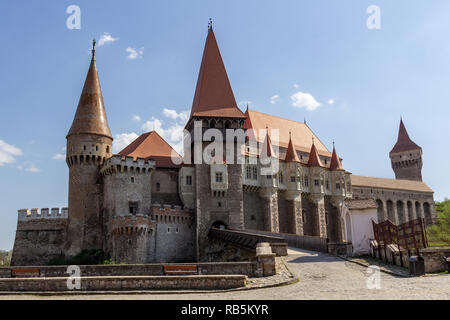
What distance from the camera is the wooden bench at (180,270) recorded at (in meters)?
17.9

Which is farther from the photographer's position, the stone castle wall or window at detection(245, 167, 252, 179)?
window at detection(245, 167, 252, 179)

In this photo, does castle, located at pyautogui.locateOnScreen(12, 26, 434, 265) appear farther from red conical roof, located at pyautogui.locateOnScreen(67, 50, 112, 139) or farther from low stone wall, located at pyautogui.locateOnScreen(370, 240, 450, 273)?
low stone wall, located at pyautogui.locateOnScreen(370, 240, 450, 273)

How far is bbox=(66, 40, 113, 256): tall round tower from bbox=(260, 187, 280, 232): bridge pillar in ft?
49.4

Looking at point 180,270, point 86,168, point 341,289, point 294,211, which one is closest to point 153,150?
point 86,168

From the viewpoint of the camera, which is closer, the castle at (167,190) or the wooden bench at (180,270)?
the wooden bench at (180,270)

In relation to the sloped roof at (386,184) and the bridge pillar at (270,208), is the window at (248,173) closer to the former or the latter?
the bridge pillar at (270,208)

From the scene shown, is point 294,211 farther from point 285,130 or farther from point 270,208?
point 285,130

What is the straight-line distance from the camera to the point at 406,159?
257 feet

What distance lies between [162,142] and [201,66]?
29.3 ft

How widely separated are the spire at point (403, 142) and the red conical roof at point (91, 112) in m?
57.6

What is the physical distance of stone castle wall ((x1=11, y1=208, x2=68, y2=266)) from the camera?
3572cm

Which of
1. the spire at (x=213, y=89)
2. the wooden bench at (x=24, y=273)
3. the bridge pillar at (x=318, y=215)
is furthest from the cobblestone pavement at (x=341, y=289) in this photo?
the bridge pillar at (x=318, y=215)

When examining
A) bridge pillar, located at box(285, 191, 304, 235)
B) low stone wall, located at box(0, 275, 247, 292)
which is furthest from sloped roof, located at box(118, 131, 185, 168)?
low stone wall, located at box(0, 275, 247, 292)

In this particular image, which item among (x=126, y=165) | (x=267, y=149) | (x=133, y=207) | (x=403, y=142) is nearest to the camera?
(x=133, y=207)
